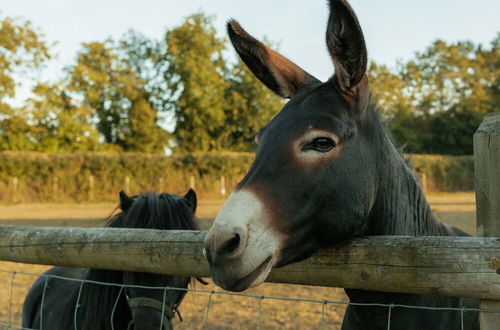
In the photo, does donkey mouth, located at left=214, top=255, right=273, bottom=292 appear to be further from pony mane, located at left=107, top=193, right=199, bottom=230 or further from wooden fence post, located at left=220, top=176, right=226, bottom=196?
wooden fence post, located at left=220, top=176, right=226, bottom=196

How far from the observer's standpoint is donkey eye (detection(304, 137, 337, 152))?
1.72m

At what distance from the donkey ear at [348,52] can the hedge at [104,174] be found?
27.7m

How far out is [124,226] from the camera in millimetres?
2980

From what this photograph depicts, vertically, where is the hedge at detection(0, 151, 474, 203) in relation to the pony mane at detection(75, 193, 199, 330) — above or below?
above

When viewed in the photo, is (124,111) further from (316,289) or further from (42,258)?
(42,258)

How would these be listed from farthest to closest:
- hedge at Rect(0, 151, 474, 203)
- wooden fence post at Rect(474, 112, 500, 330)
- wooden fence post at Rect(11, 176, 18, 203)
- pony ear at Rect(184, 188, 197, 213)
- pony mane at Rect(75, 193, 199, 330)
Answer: hedge at Rect(0, 151, 474, 203), wooden fence post at Rect(11, 176, 18, 203), pony ear at Rect(184, 188, 197, 213), pony mane at Rect(75, 193, 199, 330), wooden fence post at Rect(474, 112, 500, 330)

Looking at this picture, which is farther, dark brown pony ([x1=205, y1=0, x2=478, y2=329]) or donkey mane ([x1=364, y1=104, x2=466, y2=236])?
donkey mane ([x1=364, y1=104, x2=466, y2=236])

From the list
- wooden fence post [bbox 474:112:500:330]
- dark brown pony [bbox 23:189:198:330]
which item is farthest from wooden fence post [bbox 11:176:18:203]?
wooden fence post [bbox 474:112:500:330]

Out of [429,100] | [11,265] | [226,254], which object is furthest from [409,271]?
[429,100]

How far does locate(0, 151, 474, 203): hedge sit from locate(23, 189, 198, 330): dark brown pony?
86.0 feet

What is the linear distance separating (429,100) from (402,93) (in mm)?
2759

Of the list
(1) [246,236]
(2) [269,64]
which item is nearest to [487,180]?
(1) [246,236]

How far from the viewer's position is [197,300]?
6730 millimetres

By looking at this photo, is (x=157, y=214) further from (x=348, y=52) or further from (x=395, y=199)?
(x=348, y=52)
